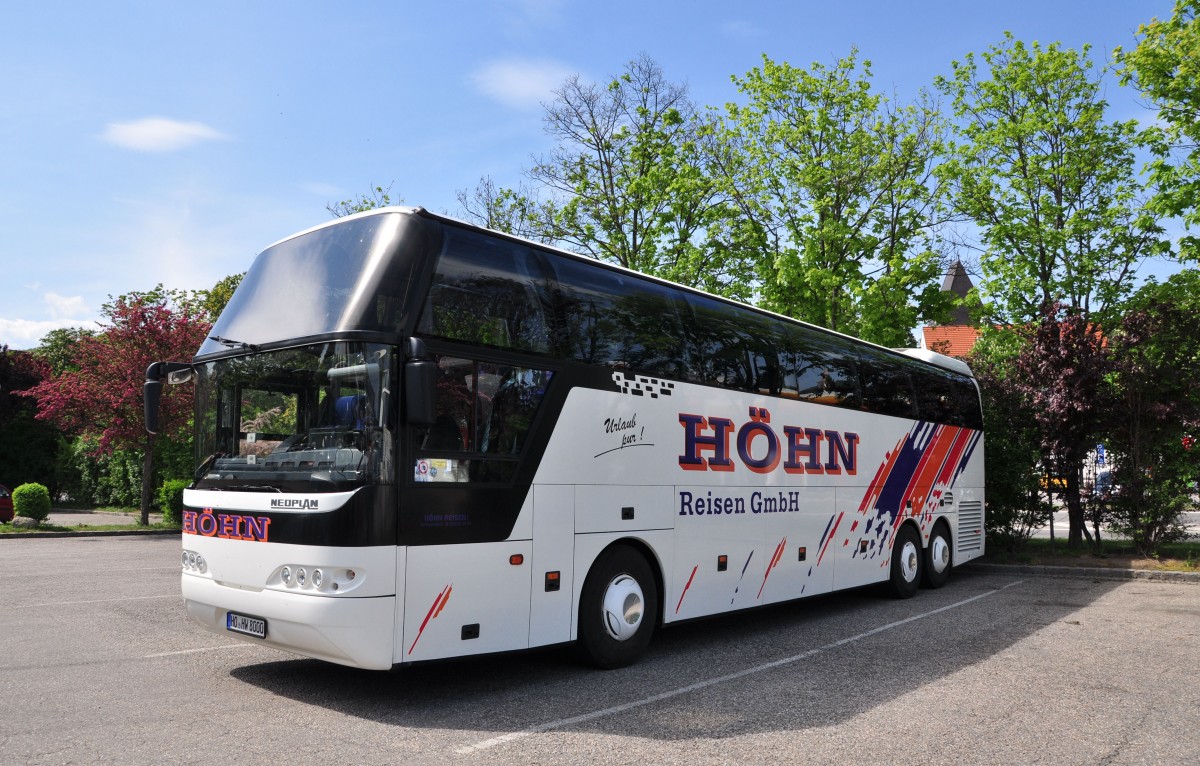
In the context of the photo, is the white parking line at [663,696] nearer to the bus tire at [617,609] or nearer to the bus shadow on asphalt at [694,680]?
the bus shadow on asphalt at [694,680]

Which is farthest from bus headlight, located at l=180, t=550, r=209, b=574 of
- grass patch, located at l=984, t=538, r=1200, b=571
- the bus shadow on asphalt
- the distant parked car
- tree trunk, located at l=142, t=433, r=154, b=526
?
the distant parked car

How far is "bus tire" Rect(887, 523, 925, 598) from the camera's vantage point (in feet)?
41.7

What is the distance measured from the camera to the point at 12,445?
38.6m

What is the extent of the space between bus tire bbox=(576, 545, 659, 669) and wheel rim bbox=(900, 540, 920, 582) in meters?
5.98

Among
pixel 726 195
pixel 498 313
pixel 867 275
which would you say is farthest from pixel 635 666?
pixel 726 195

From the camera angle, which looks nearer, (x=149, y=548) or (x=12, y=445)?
(x=149, y=548)

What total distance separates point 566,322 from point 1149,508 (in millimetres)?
13693

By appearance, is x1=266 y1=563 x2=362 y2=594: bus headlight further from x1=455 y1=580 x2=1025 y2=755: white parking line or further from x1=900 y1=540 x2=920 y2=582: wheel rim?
x1=900 y1=540 x2=920 y2=582: wheel rim

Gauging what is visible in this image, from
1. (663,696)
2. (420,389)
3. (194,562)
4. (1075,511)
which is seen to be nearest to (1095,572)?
(1075,511)

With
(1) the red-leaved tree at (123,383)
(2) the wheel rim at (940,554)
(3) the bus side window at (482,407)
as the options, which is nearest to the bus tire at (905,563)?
(2) the wheel rim at (940,554)

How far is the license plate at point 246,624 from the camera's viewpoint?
6.41 m

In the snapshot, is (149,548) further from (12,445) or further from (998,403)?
(12,445)

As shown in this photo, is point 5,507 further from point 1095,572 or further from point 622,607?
point 1095,572

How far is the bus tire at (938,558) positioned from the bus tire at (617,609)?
A: 7.25 m
